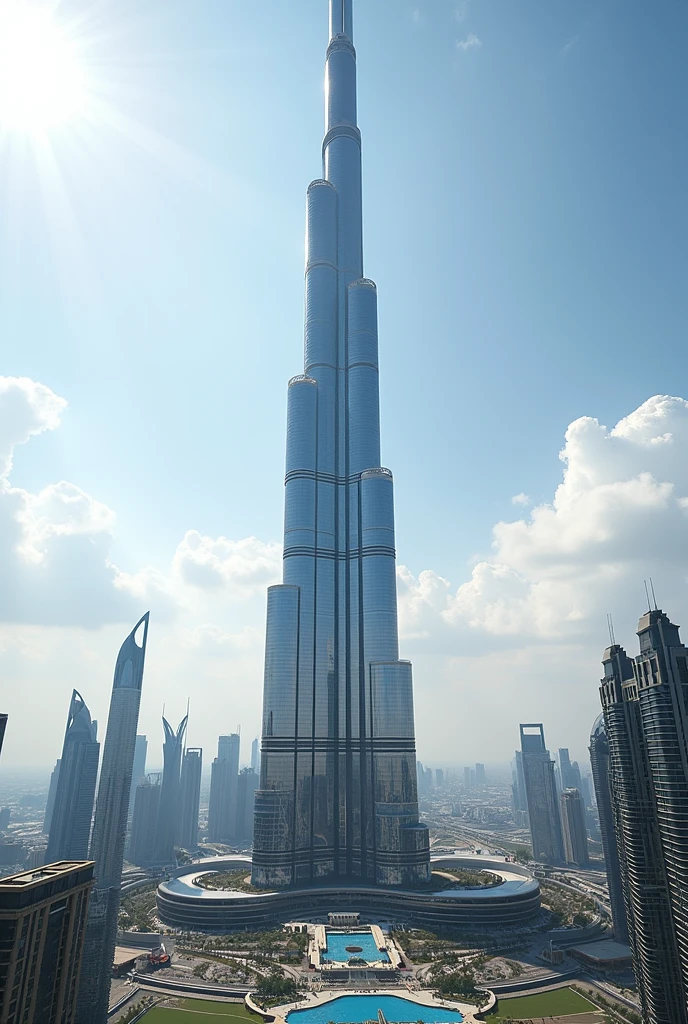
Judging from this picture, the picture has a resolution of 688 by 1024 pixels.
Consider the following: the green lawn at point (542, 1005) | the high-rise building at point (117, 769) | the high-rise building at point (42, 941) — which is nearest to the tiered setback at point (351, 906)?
the high-rise building at point (117, 769)

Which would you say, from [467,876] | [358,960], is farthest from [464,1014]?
[467,876]

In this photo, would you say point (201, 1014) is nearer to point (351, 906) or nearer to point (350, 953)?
point (350, 953)

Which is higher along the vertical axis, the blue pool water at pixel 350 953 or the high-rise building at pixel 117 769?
the high-rise building at pixel 117 769

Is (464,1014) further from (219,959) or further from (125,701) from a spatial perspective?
(125,701)

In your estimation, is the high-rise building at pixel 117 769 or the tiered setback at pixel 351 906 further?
the high-rise building at pixel 117 769

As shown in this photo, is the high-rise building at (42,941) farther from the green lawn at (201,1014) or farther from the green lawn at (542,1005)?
the green lawn at (542,1005)

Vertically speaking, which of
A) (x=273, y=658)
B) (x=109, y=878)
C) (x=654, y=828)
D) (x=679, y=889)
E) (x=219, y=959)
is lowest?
(x=219, y=959)
